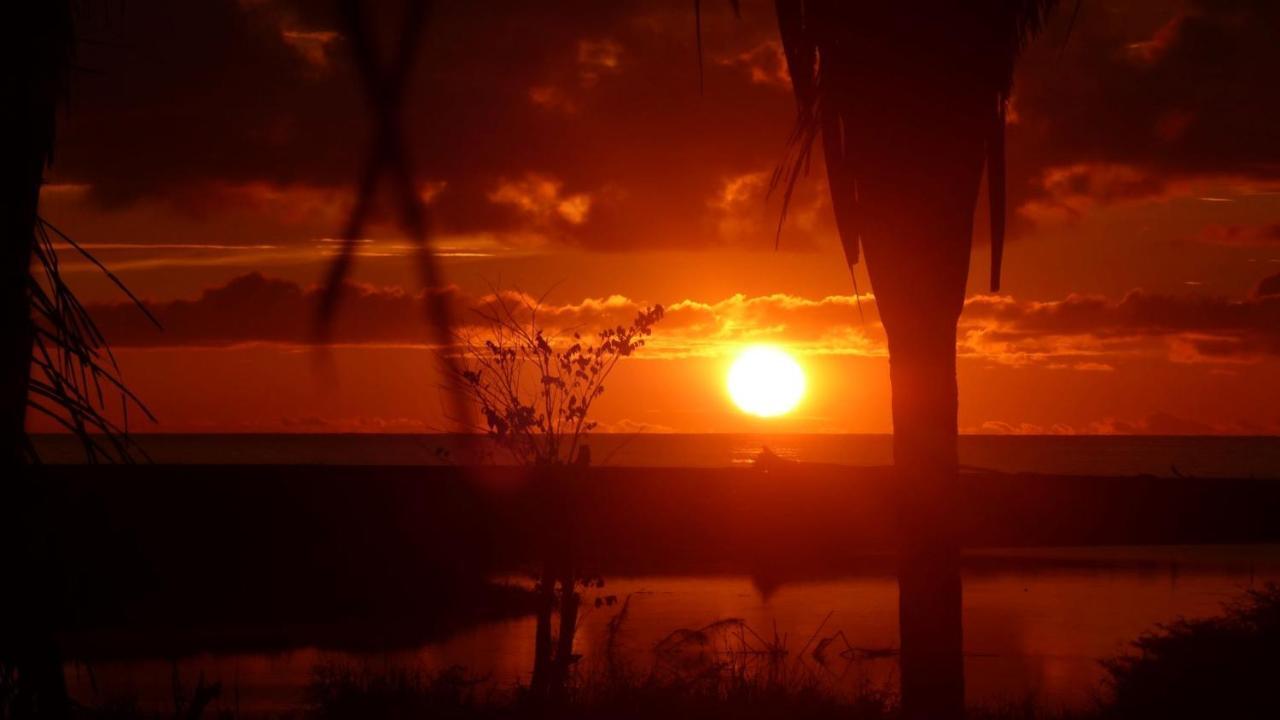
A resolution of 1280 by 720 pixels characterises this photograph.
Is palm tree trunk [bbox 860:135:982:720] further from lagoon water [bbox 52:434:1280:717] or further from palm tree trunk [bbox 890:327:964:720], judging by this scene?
lagoon water [bbox 52:434:1280:717]

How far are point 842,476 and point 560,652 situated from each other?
48.2 metres

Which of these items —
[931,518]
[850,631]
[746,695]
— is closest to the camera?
[931,518]

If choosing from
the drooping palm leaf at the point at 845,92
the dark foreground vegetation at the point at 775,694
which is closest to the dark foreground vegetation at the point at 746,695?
the dark foreground vegetation at the point at 775,694

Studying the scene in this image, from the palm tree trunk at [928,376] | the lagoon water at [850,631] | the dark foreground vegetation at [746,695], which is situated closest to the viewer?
the palm tree trunk at [928,376]

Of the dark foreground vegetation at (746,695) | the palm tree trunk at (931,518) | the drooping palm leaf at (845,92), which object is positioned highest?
the drooping palm leaf at (845,92)

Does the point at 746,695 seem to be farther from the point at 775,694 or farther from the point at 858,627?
the point at 858,627

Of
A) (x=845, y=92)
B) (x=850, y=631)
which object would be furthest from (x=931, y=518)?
(x=850, y=631)

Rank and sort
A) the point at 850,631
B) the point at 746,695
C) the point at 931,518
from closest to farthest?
1. the point at 931,518
2. the point at 746,695
3. the point at 850,631

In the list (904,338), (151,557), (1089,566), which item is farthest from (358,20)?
(1089,566)

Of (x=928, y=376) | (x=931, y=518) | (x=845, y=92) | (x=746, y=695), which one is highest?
(x=845, y=92)

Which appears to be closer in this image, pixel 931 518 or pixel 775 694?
pixel 931 518

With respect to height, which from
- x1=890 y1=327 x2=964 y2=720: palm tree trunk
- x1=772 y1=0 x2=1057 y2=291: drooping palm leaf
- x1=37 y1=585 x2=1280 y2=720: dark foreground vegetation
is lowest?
x1=37 y1=585 x2=1280 y2=720: dark foreground vegetation

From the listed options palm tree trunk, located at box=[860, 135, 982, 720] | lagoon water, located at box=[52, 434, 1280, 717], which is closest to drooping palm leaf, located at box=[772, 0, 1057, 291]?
palm tree trunk, located at box=[860, 135, 982, 720]

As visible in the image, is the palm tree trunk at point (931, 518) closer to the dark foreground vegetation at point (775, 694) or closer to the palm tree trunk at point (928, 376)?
the palm tree trunk at point (928, 376)
